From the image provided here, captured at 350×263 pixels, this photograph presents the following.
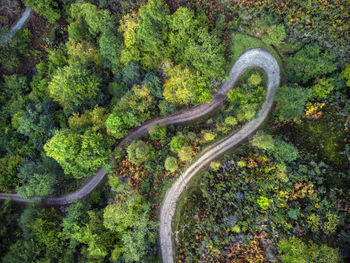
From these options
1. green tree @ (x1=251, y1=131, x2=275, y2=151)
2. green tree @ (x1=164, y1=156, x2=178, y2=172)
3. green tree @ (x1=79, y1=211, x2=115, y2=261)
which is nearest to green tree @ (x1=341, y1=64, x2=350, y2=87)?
Answer: green tree @ (x1=251, y1=131, x2=275, y2=151)

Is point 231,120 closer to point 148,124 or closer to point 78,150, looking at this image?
point 148,124

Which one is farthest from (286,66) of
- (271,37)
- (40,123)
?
(40,123)

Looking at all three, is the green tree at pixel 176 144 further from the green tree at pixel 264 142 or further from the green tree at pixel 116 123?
the green tree at pixel 264 142

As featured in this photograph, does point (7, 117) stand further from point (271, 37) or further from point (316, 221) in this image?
point (316, 221)

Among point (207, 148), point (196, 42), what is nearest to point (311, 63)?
point (196, 42)

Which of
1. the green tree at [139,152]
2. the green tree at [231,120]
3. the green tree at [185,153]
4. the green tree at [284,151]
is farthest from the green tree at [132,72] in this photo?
the green tree at [284,151]
